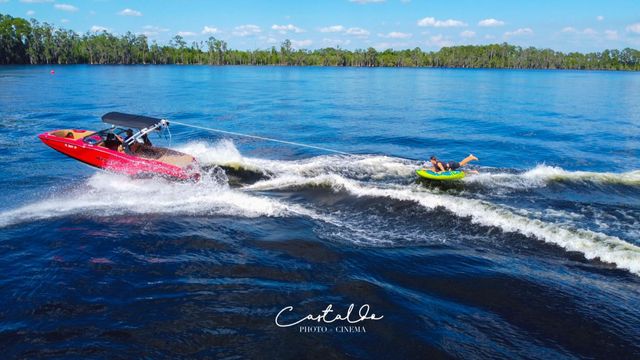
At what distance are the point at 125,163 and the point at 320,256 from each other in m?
10.9

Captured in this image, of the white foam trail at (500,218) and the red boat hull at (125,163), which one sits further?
the red boat hull at (125,163)

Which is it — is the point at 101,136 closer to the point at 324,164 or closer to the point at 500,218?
the point at 324,164

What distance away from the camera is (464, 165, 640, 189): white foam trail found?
2055cm

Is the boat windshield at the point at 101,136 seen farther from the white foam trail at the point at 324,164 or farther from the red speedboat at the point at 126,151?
the white foam trail at the point at 324,164

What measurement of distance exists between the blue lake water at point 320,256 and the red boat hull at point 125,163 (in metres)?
0.55

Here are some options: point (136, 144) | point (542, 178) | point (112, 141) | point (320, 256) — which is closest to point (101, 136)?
point (112, 141)

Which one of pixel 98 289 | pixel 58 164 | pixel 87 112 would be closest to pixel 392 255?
pixel 98 289

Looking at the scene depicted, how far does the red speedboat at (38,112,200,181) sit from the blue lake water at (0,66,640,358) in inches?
26.3

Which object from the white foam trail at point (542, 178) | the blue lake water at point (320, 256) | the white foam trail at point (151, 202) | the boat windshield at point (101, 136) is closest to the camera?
the blue lake water at point (320, 256)

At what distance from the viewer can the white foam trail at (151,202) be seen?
1620 centimetres

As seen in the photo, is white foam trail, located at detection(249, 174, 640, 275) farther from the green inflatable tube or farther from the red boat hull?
the red boat hull

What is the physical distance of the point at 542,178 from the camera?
21141mm

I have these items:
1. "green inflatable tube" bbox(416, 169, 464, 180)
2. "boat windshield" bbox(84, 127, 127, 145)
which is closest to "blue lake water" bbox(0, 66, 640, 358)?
"green inflatable tube" bbox(416, 169, 464, 180)

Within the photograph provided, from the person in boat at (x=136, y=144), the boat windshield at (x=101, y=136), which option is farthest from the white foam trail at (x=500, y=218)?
the boat windshield at (x=101, y=136)
